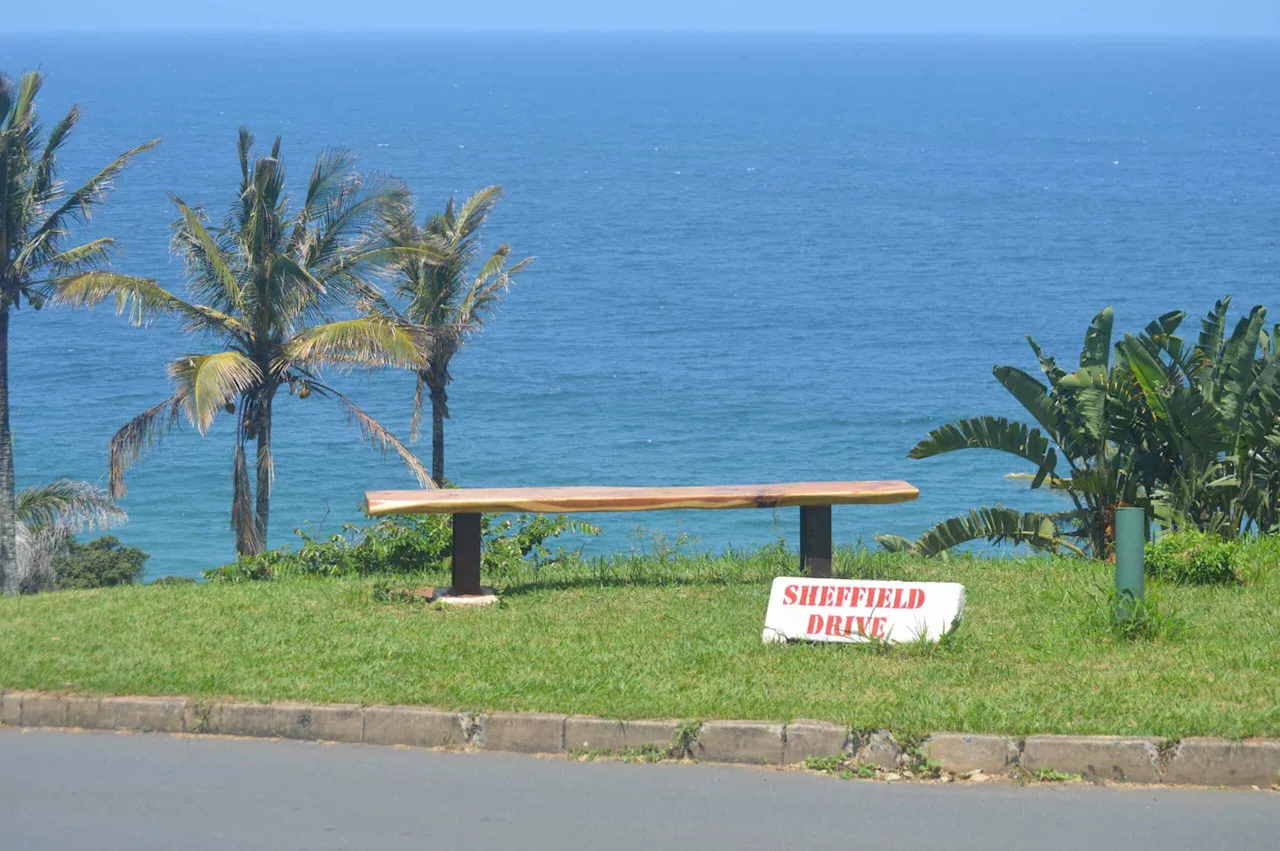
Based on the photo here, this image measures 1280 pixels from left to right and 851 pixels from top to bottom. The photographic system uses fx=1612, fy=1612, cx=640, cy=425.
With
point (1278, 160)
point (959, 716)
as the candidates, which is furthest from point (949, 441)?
point (1278, 160)

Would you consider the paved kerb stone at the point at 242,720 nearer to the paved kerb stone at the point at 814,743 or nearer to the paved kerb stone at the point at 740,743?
the paved kerb stone at the point at 740,743

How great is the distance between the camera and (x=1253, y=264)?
89938 mm

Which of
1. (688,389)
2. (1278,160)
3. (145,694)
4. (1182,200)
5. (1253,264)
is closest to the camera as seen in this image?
(145,694)

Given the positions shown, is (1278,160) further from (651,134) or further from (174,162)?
(174,162)

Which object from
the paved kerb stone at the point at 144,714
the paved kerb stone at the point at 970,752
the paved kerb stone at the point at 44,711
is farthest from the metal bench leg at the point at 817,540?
the paved kerb stone at the point at 44,711

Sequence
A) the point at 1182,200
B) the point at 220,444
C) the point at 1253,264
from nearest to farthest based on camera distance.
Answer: the point at 220,444, the point at 1253,264, the point at 1182,200

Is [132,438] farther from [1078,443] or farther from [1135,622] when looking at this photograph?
[1135,622]

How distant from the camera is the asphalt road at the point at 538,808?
631cm

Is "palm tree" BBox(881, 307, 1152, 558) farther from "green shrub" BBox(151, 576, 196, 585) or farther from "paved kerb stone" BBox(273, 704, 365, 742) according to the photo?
"green shrub" BBox(151, 576, 196, 585)

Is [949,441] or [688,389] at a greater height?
[949,441]

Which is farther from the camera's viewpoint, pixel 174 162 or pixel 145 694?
pixel 174 162

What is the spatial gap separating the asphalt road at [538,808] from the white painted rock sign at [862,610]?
175 centimetres

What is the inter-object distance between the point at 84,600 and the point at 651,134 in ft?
538

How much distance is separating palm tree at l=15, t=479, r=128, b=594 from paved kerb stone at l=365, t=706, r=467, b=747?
21.9 meters
